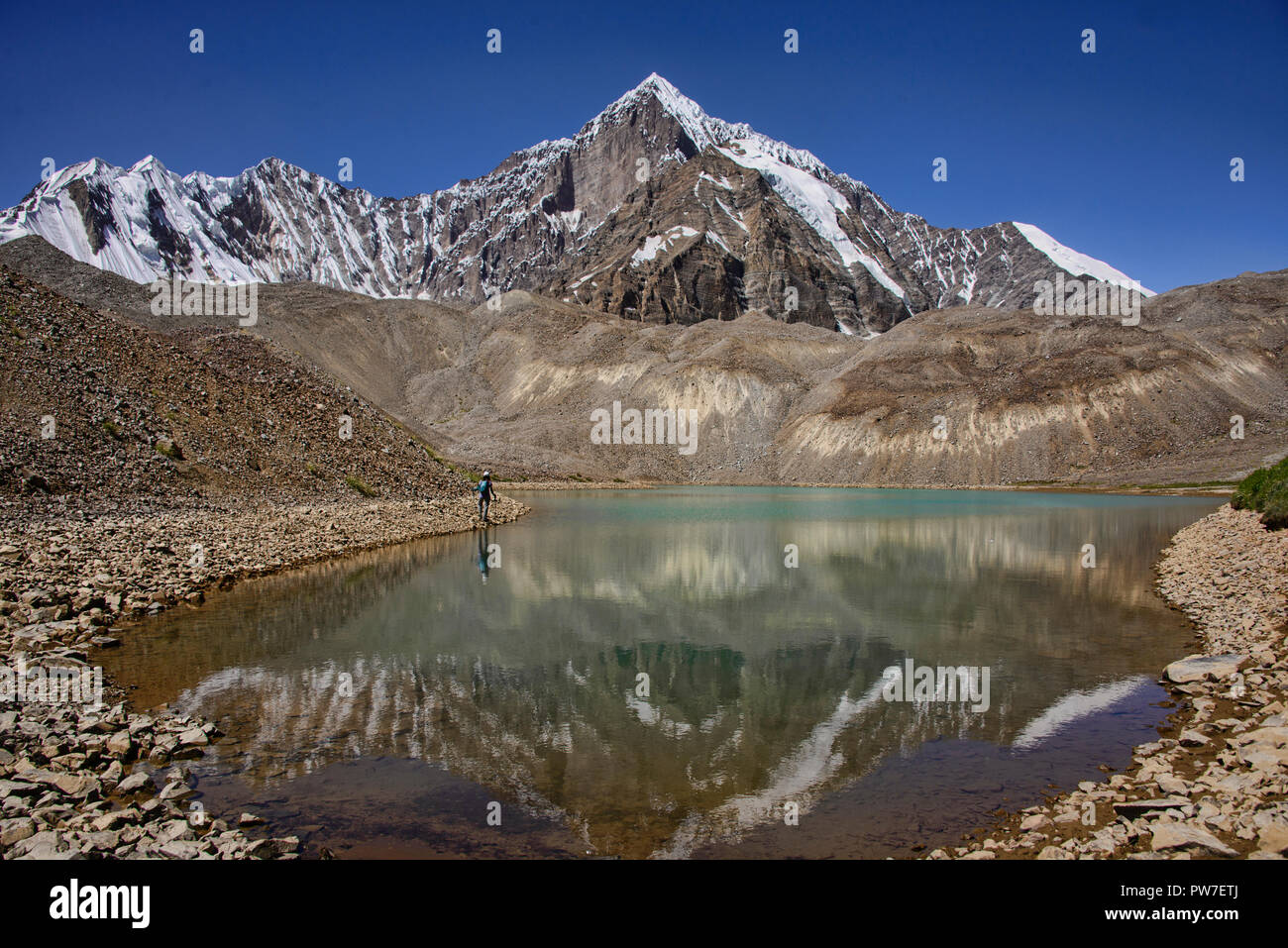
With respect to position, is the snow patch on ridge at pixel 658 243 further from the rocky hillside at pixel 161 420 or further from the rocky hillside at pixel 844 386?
the rocky hillside at pixel 161 420

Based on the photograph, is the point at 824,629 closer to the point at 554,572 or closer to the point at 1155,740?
the point at 1155,740

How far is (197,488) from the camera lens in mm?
23172

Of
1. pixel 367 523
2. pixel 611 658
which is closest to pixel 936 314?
pixel 367 523

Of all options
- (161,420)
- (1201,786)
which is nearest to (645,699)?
(1201,786)

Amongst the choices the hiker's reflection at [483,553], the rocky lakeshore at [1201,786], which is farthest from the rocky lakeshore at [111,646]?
the rocky lakeshore at [1201,786]

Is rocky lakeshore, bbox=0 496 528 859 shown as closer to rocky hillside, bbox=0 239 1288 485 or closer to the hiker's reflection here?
the hiker's reflection

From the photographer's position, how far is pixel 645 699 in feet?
31.7

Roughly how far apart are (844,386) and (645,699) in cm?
8118

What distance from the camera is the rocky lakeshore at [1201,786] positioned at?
17.5 ft

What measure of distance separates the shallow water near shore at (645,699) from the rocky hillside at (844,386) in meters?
54.0

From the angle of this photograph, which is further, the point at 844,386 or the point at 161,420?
the point at 844,386

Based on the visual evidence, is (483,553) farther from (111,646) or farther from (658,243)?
(658,243)

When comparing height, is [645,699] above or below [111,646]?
below
